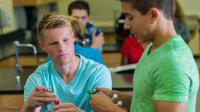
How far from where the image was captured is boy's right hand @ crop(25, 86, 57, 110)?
1.46m

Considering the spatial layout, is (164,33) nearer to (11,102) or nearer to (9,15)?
(11,102)

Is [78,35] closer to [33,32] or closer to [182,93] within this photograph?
[182,93]

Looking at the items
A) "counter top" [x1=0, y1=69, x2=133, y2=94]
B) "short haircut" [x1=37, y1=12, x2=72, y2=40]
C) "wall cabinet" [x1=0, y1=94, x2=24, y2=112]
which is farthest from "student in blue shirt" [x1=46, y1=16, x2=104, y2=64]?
"short haircut" [x1=37, y1=12, x2=72, y2=40]

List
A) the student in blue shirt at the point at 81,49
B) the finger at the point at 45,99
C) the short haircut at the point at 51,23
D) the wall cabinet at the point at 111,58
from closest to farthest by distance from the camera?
the finger at the point at 45,99, the short haircut at the point at 51,23, the student in blue shirt at the point at 81,49, the wall cabinet at the point at 111,58

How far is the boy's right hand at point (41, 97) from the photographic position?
1.46m

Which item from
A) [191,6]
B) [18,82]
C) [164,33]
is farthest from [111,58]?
[164,33]

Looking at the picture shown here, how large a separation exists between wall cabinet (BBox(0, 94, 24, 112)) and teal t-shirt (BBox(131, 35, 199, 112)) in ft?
4.63

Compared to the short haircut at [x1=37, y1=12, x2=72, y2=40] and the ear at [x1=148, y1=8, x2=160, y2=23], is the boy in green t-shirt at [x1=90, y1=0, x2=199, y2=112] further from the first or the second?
the short haircut at [x1=37, y1=12, x2=72, y2=40]

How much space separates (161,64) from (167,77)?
46 millimetres

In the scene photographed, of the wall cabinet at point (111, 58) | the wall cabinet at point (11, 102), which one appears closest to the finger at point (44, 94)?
the wall cabinet at point (11, 102)

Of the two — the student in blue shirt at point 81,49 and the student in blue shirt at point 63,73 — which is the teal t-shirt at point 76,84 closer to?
the student in blue shirt at point 63,73

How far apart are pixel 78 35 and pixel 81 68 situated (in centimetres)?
70

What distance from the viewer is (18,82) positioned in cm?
250

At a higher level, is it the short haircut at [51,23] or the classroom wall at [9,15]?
the short haircut at [51,23]
